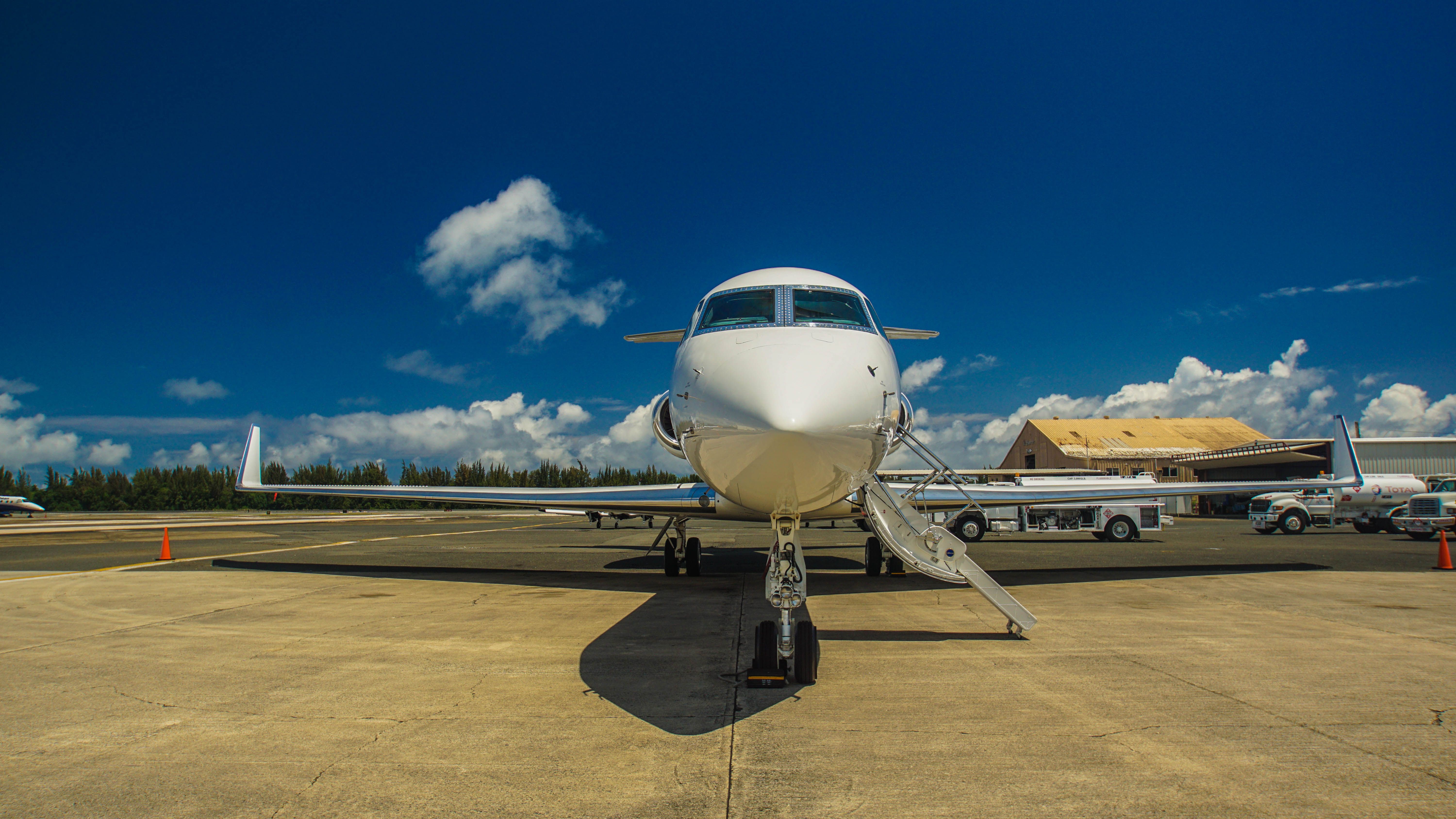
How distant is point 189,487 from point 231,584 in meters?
71.0

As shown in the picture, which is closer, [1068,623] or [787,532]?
[787,532]

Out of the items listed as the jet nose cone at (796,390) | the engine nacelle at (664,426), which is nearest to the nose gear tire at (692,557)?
the engine nacelle at (664,426)

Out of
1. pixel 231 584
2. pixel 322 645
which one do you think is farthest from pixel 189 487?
pixel 322 645

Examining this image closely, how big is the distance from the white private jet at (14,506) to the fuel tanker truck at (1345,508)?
7299 centimetres

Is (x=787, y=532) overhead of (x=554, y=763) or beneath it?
overhead

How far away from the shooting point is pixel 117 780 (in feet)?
11.8

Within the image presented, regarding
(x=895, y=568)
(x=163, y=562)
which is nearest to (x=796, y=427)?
(x=895, y=568)

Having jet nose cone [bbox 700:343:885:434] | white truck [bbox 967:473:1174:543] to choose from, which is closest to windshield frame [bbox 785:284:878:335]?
jet nose cone [bbox 700:343:885:434]

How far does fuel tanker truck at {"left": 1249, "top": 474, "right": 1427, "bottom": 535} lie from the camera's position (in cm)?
2578

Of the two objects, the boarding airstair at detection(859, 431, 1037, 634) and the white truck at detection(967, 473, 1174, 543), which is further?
the white truck at detection(967, 473, 1174, 543)

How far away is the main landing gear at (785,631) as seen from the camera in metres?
5.30

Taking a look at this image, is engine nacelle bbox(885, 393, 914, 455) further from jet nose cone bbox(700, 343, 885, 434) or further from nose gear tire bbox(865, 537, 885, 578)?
nose gear tire bbox(865, 537, 885, 578)

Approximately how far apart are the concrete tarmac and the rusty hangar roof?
46443 mm

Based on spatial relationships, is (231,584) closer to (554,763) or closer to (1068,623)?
(554,763)
